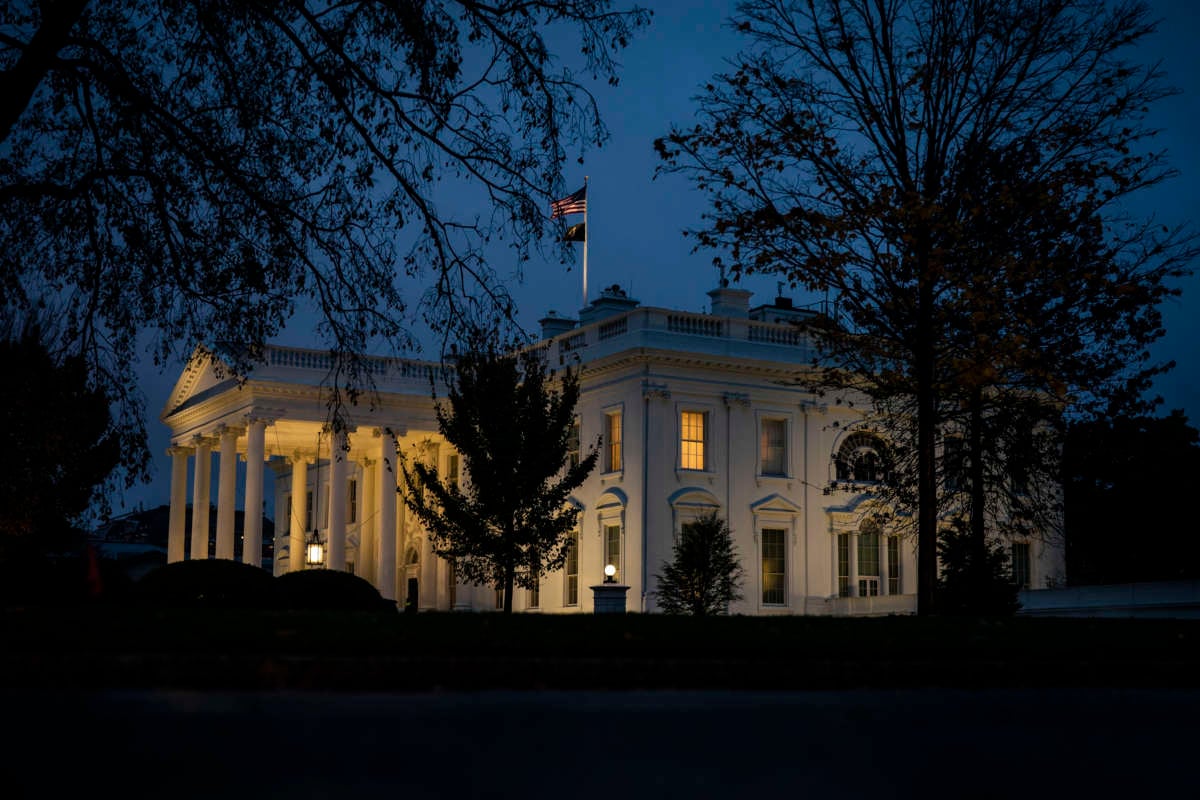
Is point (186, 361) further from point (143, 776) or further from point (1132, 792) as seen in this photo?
point (1132, 792)

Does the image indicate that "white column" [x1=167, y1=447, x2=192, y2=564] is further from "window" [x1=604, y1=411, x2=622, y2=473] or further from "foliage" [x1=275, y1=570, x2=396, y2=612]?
"foliage" [x1=275, y1=570, x2=396, y2=612]

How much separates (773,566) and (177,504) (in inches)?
984

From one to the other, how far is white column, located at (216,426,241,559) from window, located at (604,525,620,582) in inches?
550

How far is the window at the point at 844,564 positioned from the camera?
5050 cm

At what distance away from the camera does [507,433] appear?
3906cm

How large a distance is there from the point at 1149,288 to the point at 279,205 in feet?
59.8

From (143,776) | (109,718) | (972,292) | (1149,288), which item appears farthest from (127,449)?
(1149,288)

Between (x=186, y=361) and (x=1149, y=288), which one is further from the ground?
Answer: (x=1149, y=288)

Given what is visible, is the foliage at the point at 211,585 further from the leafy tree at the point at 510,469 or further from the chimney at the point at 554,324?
the chimney at the point at 554,324

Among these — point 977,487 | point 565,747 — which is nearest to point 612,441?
point 977,487

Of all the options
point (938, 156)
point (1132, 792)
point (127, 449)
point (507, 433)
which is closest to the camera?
point (1132, 792)

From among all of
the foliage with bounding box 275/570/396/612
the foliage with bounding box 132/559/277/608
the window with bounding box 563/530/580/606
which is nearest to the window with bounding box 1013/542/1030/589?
the window with bounding box 563/530/580/606

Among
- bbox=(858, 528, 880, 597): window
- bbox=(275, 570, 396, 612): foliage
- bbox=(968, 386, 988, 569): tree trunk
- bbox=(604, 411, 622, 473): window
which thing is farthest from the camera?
bbox=(858, 528, 880, 597): window

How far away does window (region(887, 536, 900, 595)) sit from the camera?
51.3m
